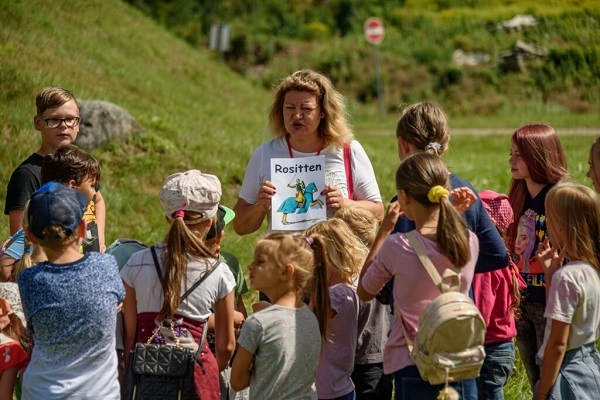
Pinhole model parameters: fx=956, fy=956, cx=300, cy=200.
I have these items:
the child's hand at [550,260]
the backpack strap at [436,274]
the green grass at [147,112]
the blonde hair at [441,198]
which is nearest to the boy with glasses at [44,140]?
the blonde hair at [441,198]

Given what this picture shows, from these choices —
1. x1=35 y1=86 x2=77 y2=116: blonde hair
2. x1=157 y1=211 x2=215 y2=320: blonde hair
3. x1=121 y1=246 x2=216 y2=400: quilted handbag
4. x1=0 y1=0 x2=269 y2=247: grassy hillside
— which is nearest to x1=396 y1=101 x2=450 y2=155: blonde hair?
x1=157 y1=211 x2=215 y2=320: blonde hair

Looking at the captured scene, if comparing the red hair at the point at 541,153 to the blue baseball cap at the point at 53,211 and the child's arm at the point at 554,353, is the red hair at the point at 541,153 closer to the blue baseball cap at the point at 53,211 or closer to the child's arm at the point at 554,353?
the child's arm at the point at 554,353

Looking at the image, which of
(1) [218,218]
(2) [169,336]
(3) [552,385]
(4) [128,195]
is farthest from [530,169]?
(4) [128,195]

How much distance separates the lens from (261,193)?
5.49 metres

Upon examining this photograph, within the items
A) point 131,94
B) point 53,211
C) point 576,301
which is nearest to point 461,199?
point 576,301

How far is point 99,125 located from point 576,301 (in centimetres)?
788

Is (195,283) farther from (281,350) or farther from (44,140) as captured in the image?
(44,140)

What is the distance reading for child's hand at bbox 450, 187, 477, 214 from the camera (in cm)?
438

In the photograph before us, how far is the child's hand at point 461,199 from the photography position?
4375 mm

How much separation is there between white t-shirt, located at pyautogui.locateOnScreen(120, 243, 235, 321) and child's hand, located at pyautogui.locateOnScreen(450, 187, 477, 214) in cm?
112

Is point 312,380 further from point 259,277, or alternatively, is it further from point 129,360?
point 129,360

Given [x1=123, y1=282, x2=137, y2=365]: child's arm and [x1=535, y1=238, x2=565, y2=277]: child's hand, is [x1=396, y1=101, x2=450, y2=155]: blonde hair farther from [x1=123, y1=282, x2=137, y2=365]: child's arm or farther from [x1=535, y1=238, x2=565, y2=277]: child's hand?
[x1=123, y1=282, x2=137, y2=365]: child's arm

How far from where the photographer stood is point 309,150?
18.7ft

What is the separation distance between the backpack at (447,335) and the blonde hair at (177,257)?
998mm
